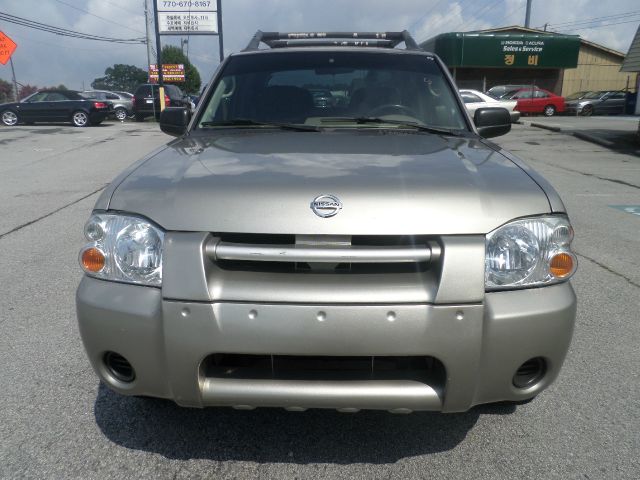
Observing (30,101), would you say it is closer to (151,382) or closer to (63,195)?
(63,195)

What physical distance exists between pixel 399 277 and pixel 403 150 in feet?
2.77

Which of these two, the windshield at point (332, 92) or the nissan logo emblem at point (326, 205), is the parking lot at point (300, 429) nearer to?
the nissan logo emblem at point (326, 205)

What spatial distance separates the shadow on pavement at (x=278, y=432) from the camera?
8.10ft

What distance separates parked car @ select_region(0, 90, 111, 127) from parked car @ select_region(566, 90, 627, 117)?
2474 cm

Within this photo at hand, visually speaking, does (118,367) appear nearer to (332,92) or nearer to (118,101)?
(332,92)

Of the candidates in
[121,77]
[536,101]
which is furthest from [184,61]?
[536,101]

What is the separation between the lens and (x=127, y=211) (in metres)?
2.19

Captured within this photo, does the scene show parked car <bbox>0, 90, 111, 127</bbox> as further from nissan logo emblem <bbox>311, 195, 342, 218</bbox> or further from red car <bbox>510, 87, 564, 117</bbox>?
nissan logo emblem <bbox>311, 195, 342, 218</bbox>

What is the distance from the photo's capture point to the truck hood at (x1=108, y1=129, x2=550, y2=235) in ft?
6.73

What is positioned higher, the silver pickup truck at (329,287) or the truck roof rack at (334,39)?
the truck roof rack at (334,39)

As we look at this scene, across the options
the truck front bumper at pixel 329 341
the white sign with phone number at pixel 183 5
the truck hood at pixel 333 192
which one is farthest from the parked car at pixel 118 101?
the truck front bumper at pixel 329 341

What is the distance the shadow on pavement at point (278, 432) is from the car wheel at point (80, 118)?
2350cm

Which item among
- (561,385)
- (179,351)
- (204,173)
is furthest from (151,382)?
(561,385)

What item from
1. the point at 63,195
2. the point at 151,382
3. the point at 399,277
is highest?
the point at 399,277
